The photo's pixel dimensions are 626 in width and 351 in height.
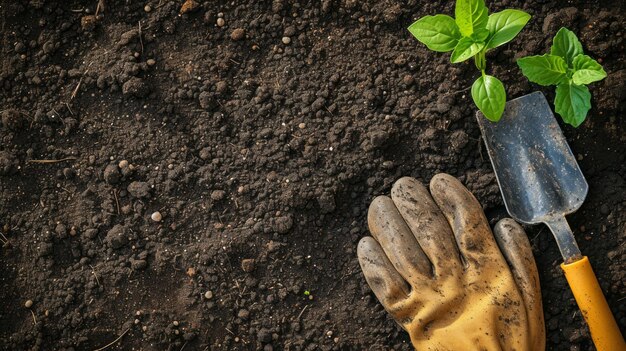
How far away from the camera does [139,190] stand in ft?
7.68

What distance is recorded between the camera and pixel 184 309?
91.3 inches

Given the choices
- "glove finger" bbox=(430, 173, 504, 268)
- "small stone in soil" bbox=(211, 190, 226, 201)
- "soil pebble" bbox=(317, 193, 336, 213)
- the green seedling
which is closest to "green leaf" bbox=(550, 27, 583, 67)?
the green seedling

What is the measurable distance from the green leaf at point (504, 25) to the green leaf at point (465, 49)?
7 cm

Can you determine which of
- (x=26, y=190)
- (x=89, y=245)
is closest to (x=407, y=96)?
(x=89, y=245)

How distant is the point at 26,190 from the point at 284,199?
101 centimetres

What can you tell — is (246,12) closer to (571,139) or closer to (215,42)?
(215,42)

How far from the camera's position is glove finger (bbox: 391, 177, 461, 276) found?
7.24 ft

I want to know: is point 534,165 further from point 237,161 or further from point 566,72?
point 237,161

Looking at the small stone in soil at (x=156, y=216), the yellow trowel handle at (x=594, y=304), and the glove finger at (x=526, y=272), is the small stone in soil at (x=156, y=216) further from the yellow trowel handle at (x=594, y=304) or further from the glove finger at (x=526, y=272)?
the yellow trowel handle at (x=594, y=304)

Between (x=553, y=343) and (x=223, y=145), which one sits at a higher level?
(x=223, y=145)

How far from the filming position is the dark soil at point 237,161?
2.27m

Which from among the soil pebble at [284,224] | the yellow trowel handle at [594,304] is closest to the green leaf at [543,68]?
the yellow trowel handle at [594,304]

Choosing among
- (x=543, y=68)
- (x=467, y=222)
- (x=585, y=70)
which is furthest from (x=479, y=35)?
(x=467, y=222)

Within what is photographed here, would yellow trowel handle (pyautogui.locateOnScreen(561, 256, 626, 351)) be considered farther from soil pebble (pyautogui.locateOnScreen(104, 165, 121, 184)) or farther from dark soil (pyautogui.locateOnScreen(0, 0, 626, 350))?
soil pebble (pyautogui.locateOnScreen(104, 165, 121, 184))
